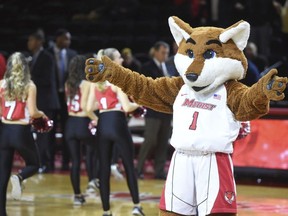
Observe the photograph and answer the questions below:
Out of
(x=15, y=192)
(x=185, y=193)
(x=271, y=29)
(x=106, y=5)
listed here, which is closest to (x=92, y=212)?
(x=15, y=192)

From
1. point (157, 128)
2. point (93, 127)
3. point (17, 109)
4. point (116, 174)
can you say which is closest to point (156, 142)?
point (157, 128)

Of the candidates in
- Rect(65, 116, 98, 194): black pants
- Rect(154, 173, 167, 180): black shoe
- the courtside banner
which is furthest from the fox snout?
Rect(154, 173, 167, 180): black shoe

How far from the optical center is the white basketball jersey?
5953mm

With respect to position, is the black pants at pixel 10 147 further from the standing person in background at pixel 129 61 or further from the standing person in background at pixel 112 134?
the standing person in background at pixel 129 61

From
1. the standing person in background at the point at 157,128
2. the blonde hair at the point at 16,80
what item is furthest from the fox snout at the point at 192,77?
the standing person in background at the point at 157,128

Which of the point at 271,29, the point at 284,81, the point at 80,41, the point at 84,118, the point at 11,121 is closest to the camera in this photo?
the point at 284,81

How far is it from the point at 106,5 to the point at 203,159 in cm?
1115

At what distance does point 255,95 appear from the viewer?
227 inches

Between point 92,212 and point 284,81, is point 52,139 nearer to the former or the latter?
point 92,212

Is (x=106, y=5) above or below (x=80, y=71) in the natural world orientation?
above

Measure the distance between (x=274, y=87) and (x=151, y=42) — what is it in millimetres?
10226

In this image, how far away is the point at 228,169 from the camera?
6055 mm

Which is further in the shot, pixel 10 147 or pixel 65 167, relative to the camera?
pixel 65 167

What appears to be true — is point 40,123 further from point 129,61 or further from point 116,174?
point 129,61
